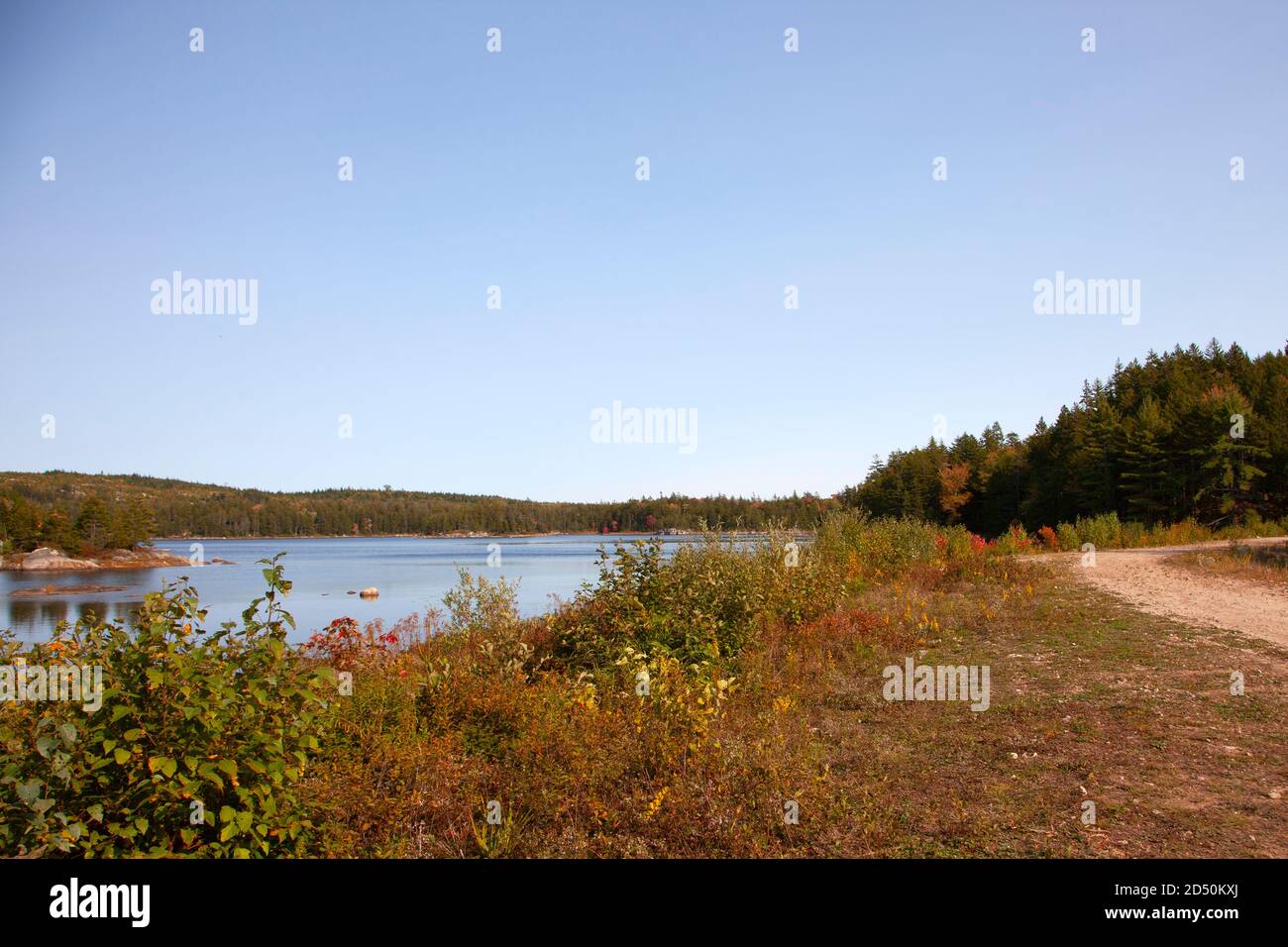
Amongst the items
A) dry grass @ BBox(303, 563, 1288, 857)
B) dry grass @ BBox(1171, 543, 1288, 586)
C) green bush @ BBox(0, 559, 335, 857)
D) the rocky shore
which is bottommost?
the rocky shore

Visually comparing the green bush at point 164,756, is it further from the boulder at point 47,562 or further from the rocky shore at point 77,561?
the boulder at point 47,562

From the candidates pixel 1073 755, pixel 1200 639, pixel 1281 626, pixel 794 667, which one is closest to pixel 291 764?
pixel 1073 755

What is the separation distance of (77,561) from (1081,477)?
2518 inches

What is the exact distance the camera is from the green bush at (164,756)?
3.45m

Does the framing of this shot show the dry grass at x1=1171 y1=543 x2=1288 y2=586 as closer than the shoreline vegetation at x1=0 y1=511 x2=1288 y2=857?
No

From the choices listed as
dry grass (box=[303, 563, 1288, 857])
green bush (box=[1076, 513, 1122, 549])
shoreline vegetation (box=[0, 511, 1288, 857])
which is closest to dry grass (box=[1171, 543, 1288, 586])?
green bush (box=[1076, 513, 1122, 549])

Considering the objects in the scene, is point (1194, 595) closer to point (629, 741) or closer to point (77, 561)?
point (629, 741)

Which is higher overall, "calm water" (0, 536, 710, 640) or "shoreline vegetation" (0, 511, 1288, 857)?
"shoreline vegetation" (0, 511, 1288, 857)

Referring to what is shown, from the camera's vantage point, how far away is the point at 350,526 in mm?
130125

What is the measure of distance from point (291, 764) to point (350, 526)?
135 meters

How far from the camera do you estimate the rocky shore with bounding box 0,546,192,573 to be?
46312 mm

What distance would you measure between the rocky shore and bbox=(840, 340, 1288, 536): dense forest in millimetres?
48514

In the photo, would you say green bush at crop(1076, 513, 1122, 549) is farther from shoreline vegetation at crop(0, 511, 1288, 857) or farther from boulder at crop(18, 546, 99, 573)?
boulder at crop(18, 546, 99, 573)
